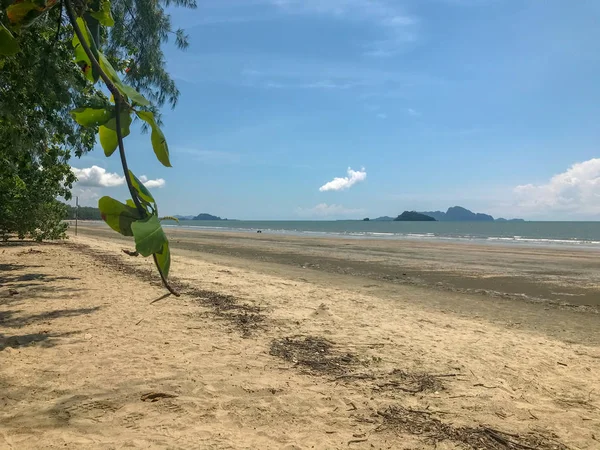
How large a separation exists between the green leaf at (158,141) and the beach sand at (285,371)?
244 centimetres

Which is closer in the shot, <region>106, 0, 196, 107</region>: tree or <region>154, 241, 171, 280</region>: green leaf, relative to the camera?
<region>154, 241, 171, 280</region>: green leaf

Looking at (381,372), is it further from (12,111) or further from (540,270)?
(540,270)

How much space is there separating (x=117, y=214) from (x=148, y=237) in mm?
134

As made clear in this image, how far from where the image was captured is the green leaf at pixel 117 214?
30.6 inches

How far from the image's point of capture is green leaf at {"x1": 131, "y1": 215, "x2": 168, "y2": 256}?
667 mm

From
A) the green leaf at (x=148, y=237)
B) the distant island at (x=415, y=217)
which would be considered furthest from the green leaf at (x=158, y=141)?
the distant island at (x=415, y=217)

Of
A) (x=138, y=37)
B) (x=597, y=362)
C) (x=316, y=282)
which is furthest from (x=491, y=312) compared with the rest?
(x=138, y=37)

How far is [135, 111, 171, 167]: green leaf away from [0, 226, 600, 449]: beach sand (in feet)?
8.02

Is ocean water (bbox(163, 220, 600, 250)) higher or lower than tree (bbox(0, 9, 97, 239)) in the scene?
lower

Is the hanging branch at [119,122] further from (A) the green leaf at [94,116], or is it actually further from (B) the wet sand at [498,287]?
(B) the wet sand at [498,287]

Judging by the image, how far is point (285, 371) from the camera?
13.6 feet

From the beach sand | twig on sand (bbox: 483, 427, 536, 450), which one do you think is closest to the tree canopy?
the beach sand

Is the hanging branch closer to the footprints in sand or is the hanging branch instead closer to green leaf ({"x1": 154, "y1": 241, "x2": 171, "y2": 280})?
green leaf ({"x1": 154, "y1": 241, "x2": 171, "y2": 280})

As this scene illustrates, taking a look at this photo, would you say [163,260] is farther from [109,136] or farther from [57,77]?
[57,77]
